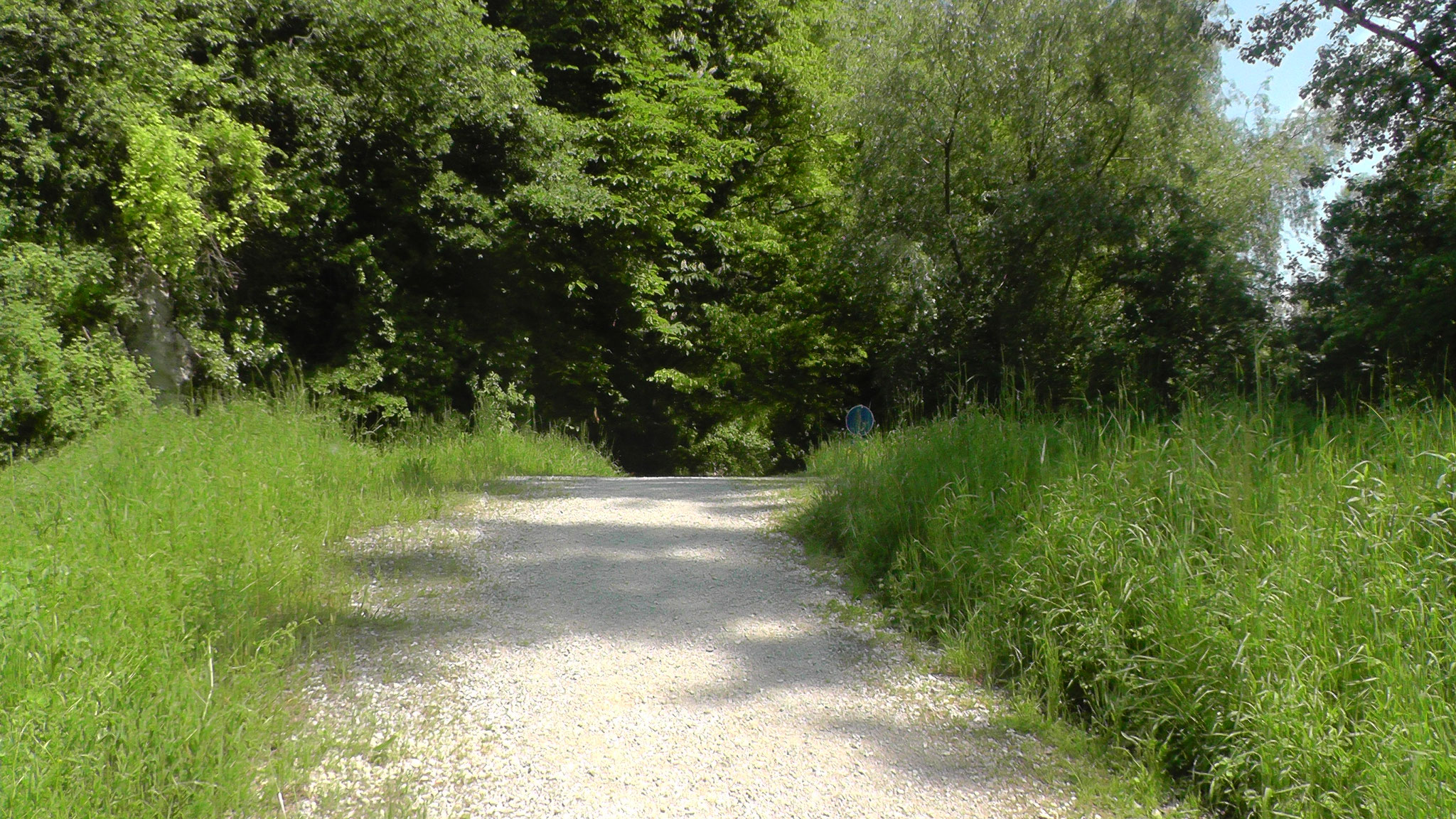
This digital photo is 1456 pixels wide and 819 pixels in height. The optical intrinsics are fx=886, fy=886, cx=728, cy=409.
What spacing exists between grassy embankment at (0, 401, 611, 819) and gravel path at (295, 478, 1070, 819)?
0.35 meters

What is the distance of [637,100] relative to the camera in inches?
726

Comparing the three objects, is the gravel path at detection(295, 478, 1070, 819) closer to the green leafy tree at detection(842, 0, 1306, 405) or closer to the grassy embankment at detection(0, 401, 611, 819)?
the grassy embankment at detection(0, 401, 611, 819)

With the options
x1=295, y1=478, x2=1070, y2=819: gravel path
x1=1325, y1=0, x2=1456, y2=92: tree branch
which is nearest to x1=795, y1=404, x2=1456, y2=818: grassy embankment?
x1=295, y1=478, x2=1070, y2=819: gravel path

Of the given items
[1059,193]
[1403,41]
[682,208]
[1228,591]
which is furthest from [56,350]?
[1403,41]

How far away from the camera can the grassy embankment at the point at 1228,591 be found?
10.1 feet

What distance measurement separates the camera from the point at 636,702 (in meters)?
4.05

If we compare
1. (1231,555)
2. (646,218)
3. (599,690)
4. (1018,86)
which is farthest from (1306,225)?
(599,690)

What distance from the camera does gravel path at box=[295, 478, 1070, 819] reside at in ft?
10.7

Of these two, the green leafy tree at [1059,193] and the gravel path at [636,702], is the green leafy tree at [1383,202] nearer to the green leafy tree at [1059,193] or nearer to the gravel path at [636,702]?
the green leafy tree at [1059,193]

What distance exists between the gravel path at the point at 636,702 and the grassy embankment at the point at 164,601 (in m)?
0.35

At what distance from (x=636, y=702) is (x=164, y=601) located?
2.12 m

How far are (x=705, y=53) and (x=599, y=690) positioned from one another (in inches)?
761

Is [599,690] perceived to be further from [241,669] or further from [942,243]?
[942,243]

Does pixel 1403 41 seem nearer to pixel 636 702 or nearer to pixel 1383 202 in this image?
pixel 1383 202
